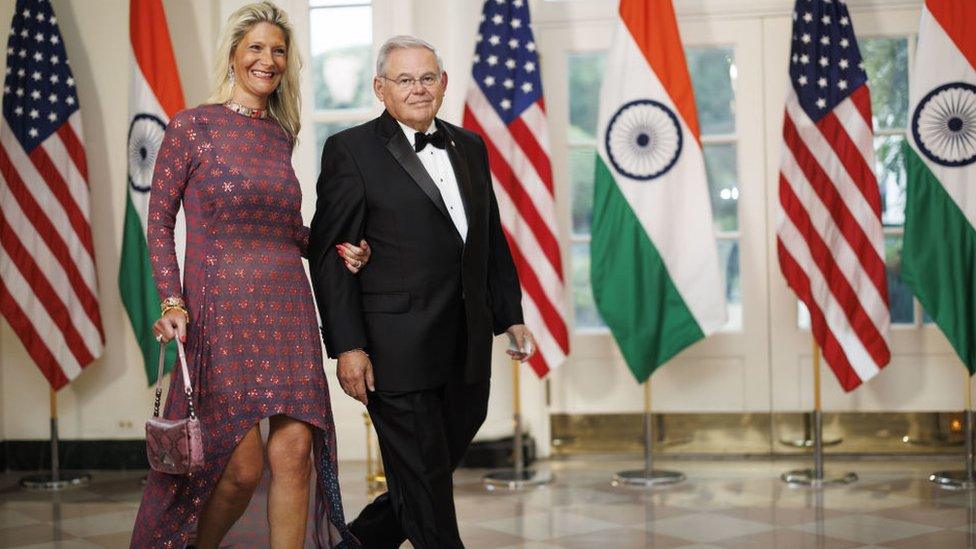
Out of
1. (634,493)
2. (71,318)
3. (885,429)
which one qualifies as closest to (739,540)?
(634,493)

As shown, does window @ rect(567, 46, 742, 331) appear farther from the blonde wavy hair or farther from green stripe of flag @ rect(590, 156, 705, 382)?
the blonde wavy hair

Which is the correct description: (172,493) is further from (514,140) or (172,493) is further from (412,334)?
(514,140)

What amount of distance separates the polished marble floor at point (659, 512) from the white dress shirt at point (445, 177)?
1115mm

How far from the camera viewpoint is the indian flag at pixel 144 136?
6000 mm

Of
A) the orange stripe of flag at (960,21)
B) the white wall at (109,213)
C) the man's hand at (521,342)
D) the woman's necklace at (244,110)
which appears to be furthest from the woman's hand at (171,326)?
the orange stripe of flag at (960,21)

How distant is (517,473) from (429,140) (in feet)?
9.34

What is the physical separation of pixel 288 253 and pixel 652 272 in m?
2.69

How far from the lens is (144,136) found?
6004 mm

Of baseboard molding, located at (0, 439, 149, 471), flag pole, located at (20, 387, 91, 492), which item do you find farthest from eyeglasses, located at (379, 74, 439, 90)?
baseboard molding, located at (0, 439, 149, 471)

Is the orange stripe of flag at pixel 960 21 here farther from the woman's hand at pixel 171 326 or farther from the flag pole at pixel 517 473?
the woman's hand at pixel 171 326

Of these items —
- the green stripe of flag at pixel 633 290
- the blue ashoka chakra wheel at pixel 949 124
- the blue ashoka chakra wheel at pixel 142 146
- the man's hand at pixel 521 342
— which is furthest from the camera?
the blue ashoka chakra wheel at pixel 142 146

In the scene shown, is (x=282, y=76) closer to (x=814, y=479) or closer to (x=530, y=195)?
(x=530, y=195)

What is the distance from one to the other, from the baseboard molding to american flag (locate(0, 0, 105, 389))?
1.76 ft

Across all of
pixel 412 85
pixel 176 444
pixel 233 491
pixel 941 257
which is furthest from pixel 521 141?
pixel 176 444
